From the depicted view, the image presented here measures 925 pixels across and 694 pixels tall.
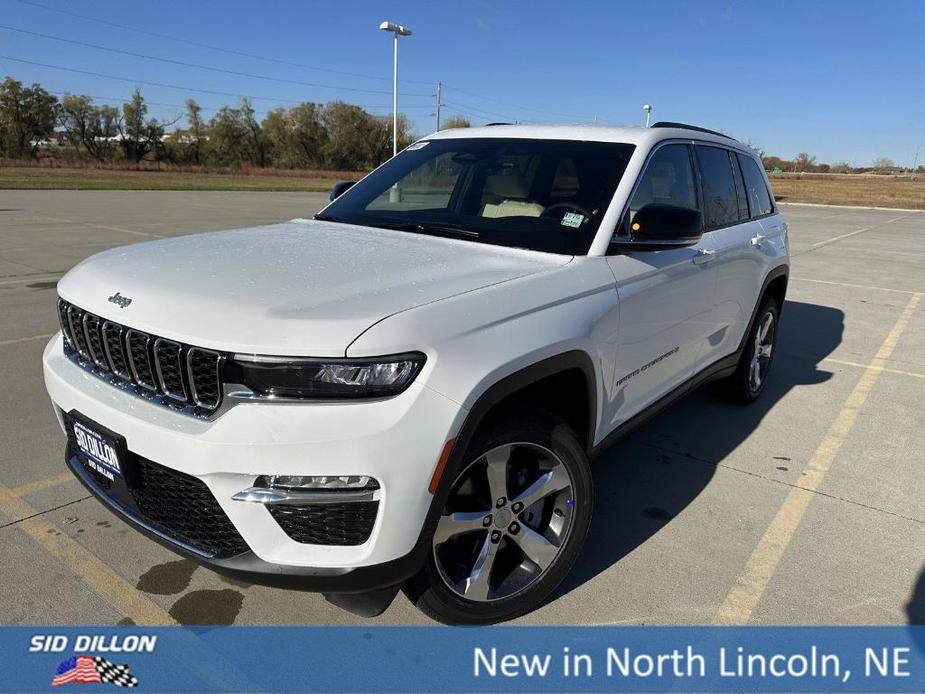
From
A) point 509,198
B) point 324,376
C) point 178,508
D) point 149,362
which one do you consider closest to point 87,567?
point 178,508

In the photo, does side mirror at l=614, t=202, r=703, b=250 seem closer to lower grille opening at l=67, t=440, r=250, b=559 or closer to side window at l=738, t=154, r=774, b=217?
lower grille opening at l=67, t=440, r=250, b=559

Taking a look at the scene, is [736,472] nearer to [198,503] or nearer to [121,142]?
[198,503]

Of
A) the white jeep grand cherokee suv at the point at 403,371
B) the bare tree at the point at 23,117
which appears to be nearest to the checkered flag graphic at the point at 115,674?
the white jeep grand cherokee suv at the point at 403,371

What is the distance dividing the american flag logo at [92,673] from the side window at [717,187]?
3.51 metres

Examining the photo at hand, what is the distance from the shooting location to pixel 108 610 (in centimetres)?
256

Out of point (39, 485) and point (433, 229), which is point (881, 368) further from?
point (39, 485)

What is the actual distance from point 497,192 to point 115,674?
2.59m

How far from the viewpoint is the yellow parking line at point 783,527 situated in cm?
273

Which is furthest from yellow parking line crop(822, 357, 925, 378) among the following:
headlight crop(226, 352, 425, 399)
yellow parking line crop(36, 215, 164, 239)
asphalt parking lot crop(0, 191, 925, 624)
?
yellow parking line crop(36, 215, 164, 239)

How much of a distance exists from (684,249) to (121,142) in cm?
8853

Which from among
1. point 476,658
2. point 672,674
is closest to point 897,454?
point 672,674

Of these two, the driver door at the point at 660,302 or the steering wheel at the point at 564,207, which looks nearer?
the driver door at the point at 660,302

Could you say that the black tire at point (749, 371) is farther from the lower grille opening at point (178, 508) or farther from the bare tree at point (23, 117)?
the bare tree at point (23, 117)

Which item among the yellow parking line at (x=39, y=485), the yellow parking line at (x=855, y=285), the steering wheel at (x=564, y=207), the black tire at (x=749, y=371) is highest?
the steering wheel at (x=564, y=207)
